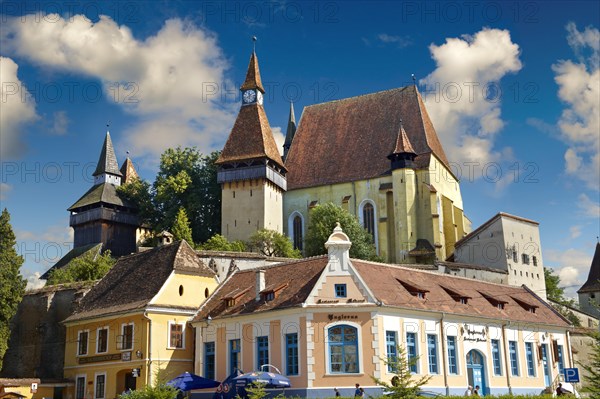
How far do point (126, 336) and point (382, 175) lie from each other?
3664 centimetres

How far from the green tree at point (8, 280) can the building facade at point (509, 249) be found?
36.2 m

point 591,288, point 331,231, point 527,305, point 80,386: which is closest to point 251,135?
point 331,231

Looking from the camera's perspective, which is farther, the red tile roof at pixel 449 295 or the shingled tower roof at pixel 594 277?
the shingled tower roof at pixel 594 277

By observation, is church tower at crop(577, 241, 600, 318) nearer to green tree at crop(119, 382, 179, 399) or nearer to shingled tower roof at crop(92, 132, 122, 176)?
shingled tower roof at crop(92, 132, 122, 176)

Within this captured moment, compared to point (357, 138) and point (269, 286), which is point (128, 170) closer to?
point (357, 138)

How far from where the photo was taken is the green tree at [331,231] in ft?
197

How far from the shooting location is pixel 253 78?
72812 mm

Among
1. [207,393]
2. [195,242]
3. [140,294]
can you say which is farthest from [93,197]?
[207,393]

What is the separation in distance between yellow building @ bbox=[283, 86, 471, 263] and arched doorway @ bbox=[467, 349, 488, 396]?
26.3m

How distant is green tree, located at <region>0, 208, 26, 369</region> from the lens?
4188 centimetres

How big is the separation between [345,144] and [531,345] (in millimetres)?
38318

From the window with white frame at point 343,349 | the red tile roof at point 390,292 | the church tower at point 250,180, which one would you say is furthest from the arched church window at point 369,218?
the window with white frame at point 343,349

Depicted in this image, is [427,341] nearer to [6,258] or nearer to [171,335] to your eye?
[171,335]

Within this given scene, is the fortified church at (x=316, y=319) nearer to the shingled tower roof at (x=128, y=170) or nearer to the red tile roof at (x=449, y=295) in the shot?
the red tile roof at (x=449, y=295)
